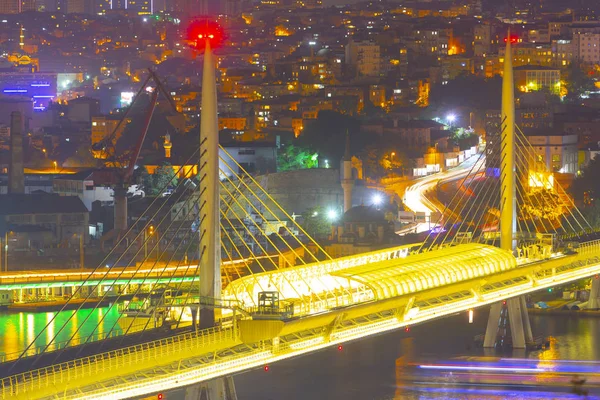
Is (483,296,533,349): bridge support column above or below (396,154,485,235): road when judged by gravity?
below

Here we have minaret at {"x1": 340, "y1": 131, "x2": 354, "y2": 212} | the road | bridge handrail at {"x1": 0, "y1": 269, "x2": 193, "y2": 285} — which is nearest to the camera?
bridge handrail at {"x1": 0, "y1": 269, "x2": 193, "y2": 285}

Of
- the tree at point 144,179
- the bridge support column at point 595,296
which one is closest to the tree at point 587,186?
the bridge support column at point 595,296

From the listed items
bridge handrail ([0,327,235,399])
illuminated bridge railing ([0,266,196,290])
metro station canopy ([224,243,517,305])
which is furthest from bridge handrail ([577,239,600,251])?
bridge handrail ([0,327,235,399])

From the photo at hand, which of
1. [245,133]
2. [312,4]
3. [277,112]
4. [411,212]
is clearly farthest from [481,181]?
[312,4]

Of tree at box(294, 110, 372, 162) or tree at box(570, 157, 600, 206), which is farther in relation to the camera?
tree at box(294, 110, 372, 162)

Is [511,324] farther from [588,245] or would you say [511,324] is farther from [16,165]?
[16,165]

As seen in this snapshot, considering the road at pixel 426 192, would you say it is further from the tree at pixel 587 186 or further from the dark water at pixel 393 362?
the dark water at pixel 393 362

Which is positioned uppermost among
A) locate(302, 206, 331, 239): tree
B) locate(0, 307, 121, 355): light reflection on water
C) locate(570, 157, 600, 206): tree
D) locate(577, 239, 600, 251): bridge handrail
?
locate(570, 157, 600, 206): tree

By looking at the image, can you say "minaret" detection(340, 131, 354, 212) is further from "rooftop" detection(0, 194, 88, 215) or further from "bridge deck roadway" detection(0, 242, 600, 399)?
"bridge deck roadway" detection(0, 242, 600, 399)

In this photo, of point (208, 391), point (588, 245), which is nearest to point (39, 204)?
point (588, 245)
